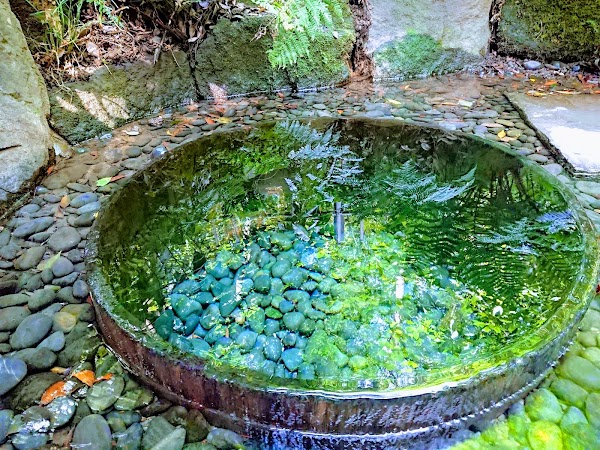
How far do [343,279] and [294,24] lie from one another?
6.26 ft

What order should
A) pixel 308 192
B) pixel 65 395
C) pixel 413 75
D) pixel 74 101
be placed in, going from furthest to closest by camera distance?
pixel 413 75 < pixel 74 101 < pixel 308 192 < pixel 65 395

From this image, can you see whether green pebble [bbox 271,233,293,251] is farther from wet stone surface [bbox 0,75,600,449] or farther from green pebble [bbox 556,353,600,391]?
green pebble [bbox 556,353,600,391]

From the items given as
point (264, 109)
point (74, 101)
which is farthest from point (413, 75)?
point (74, 101)

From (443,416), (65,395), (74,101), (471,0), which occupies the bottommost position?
(65,395)

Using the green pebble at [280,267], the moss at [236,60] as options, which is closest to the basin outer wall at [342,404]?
the green pebble at [280,267]

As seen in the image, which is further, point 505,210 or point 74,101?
point 74,101

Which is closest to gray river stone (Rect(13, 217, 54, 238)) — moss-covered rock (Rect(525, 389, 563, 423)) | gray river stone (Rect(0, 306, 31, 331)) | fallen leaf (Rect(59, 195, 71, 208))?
fallen leaf (Rect(59, 195, 71, 208))

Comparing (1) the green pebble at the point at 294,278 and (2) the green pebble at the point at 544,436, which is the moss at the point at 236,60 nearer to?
(1) the green pebble at the point at 294,278

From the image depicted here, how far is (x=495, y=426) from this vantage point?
1.43 meters

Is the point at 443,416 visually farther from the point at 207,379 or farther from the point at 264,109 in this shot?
the point at 264,109

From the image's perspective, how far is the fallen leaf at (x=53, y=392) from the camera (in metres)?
1.54

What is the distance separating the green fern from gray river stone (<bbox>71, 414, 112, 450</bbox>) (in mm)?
2470

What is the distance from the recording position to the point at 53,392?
1.56 meters

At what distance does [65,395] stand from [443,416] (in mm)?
1170
